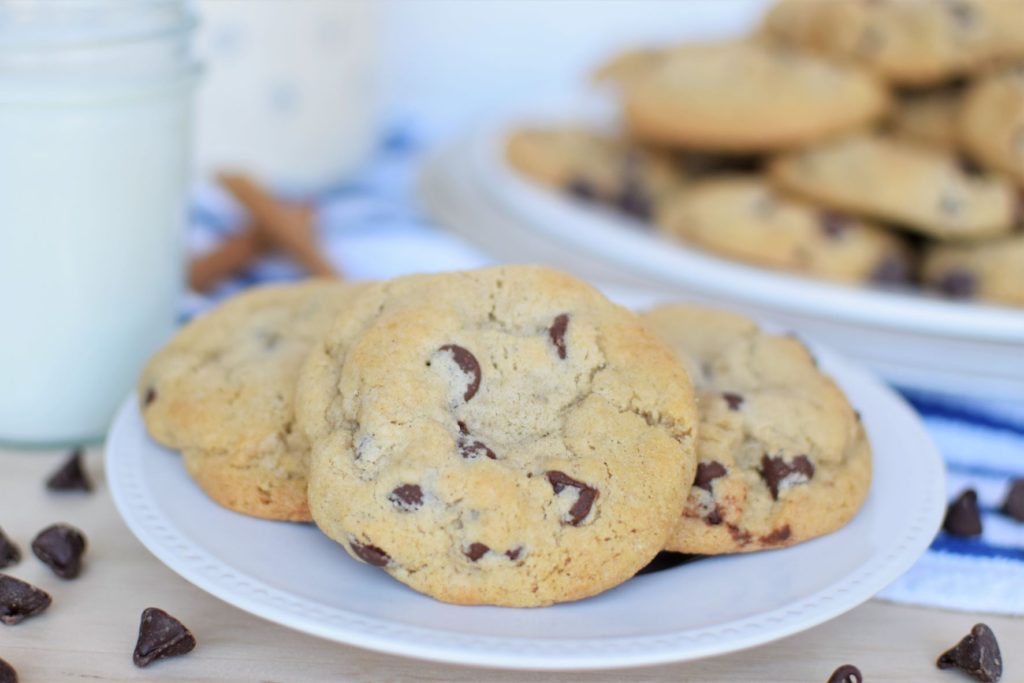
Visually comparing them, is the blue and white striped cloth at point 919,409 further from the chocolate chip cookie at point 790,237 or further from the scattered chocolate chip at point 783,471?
the chocolate chip cookie at point 790,237

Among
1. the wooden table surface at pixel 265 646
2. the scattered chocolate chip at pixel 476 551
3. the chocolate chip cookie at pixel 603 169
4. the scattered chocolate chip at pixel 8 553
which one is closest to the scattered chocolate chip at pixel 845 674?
the wooden table surface at pixel 265 646

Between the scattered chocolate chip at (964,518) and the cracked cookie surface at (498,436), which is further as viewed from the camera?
the scattered chocolate chip at (964,518)

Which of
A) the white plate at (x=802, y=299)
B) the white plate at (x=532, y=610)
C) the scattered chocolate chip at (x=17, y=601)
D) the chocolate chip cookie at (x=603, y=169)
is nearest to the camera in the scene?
the white plate at (x=532, y=610)

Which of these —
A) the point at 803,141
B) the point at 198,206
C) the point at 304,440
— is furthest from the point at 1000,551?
→ the point at 198,206

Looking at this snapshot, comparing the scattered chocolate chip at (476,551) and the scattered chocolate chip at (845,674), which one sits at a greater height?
the scattered chocolate chip at (476,551)

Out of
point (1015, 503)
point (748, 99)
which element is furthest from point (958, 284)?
point (1015, 503)

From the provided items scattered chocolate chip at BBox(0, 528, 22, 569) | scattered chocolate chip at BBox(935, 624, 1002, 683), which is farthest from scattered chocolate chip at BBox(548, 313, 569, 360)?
scattered chocolate chip at BBox(0, 528, 22, 569)

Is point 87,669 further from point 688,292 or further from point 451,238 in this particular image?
point 451,238

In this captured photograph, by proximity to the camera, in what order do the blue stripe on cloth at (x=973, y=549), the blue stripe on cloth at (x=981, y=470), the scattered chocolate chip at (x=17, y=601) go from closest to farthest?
1. the scattered chocolate chip at (x=17, y=601)
2. the blue stripe on cloth at (x=973, y=549)
3. the blue stripe on cloth at (x=981, y=470)
